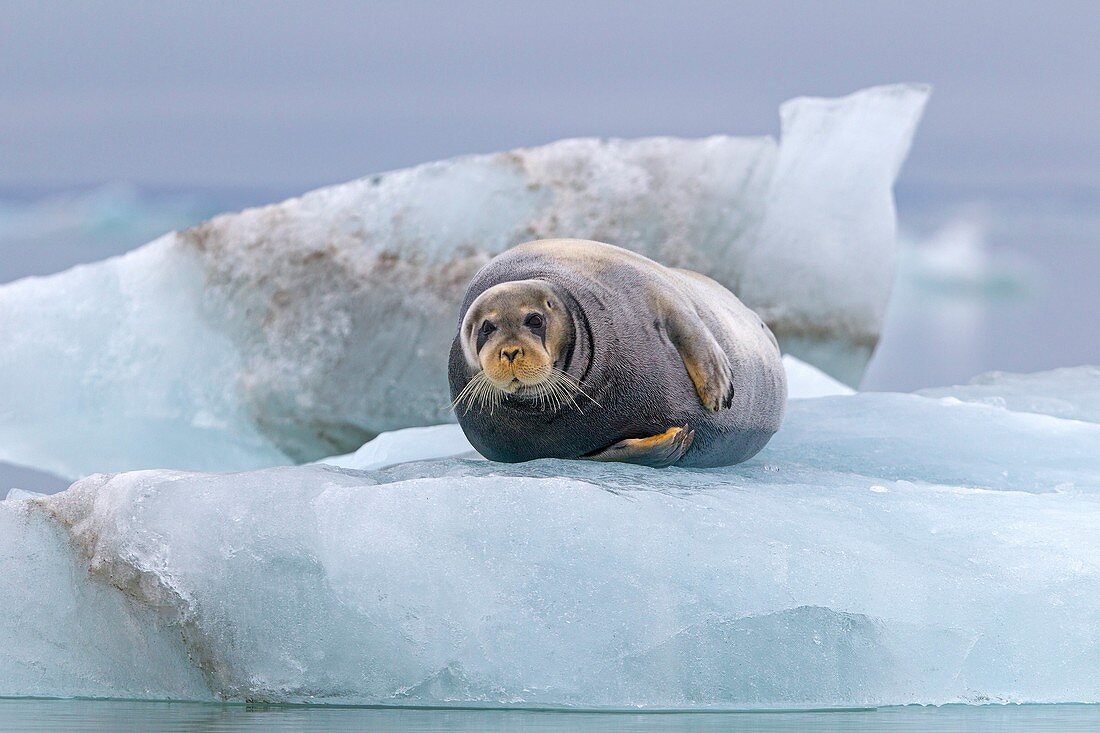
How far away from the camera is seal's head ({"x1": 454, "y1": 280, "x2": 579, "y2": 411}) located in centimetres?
408

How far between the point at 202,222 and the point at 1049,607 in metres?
6.59

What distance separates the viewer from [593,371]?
4.30 metres

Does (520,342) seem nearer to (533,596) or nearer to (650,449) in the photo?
(650,449)

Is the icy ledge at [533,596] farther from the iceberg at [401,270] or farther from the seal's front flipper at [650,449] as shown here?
the iceberg at [401,270]

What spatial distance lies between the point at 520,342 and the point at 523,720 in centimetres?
127

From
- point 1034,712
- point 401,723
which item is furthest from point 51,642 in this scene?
point 1034,712

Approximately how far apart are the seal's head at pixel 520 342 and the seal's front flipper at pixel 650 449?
213 millimetres

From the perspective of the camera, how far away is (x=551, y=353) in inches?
166

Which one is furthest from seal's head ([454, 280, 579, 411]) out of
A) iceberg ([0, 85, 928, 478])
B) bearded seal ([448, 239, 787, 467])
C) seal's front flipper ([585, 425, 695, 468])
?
iceberg ([0, 85, 928, 478])

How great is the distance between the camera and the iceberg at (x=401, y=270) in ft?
28.9

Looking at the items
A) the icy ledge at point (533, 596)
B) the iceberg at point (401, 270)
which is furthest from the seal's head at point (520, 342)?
the iceberg at point (401, 270)

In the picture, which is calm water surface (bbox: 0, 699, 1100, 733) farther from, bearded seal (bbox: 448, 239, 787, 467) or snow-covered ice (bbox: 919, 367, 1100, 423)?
snow-covered ice (bbox: 919, 367, 1100, 423)

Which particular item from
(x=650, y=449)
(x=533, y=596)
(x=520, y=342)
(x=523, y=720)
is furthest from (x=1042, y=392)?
(x=523, y=720)

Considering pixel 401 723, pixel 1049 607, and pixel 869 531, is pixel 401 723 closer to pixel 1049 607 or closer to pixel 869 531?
pixel 869 531
